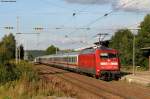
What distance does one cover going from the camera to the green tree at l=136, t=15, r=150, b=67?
2847 inches

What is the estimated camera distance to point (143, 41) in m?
81.4

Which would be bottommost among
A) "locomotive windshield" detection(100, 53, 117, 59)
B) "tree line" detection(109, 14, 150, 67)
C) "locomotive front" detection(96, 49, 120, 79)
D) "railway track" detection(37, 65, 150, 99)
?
"railway track" detection(37, 65, 150, 99)

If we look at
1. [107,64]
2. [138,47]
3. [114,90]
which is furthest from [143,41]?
[114,90]

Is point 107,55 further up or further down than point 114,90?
further up

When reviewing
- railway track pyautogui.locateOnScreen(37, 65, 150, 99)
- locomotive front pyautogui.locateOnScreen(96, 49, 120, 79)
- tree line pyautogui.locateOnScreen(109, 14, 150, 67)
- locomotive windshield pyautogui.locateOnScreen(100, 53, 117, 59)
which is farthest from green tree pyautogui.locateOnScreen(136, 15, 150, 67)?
railway track pyautogui.locateOnScreen(37, 65, 150, 99)

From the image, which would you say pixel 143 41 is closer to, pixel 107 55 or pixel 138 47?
pixel 138 47

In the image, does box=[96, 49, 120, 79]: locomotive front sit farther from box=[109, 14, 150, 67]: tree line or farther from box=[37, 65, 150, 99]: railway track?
box=[109, 14, 150, 67]: tree line

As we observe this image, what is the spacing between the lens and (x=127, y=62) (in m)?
78.6

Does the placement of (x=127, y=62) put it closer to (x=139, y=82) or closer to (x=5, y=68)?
(x=139, y=82)

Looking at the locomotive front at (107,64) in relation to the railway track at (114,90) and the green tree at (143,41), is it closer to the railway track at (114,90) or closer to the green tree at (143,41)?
the railway track at (114,90)

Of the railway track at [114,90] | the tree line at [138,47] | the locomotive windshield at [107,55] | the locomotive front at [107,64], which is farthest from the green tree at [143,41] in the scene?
the railway track at [114,90]

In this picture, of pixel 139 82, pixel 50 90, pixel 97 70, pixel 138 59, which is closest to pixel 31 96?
pixel 50 90

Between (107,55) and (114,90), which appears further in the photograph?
(107,55)

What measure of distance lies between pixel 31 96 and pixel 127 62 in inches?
2308
